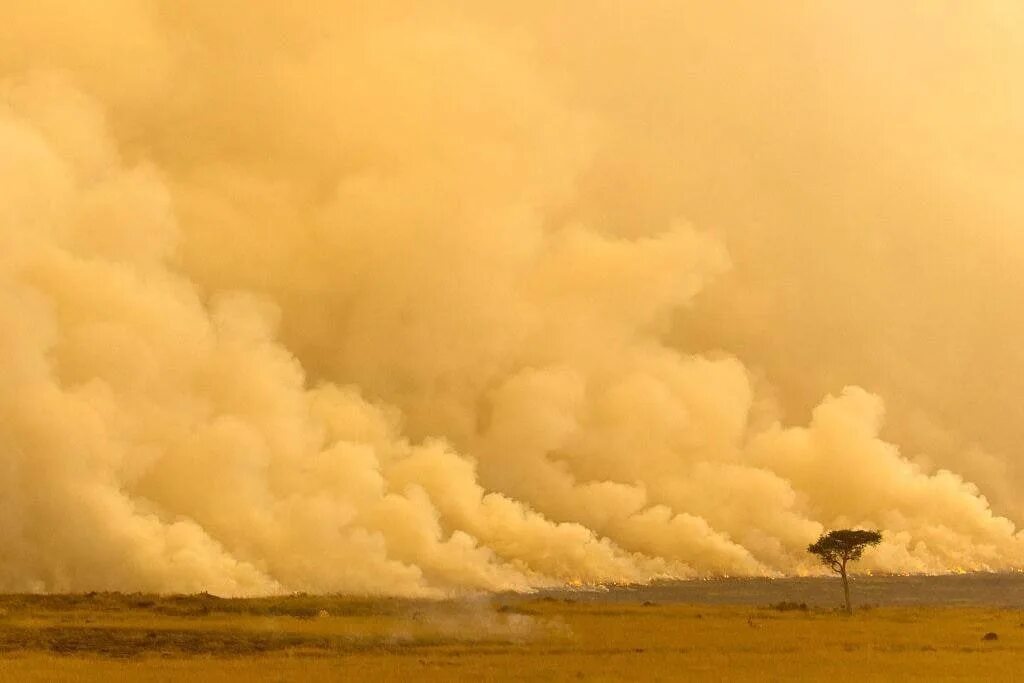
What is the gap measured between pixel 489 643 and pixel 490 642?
102 cm

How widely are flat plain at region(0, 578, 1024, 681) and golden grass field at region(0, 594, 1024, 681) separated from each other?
0.19m

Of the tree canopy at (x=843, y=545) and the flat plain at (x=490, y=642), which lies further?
the tree canopy at (x=843, y=545)

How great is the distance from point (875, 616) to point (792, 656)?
217 ft

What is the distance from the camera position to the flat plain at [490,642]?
7788 cm

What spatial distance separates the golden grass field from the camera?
7781cm

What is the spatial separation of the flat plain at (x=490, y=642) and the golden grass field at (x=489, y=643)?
186 millimetres

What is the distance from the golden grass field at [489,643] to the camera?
77.8 metres

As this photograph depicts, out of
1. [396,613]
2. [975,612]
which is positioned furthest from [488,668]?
[975,612]

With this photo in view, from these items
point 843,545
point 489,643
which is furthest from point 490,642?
point 843,545

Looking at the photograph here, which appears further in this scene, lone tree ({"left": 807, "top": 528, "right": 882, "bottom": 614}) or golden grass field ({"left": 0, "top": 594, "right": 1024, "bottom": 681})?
lone tree ({"left": 807, "top": 528, "right": 882, "bottom": 614})

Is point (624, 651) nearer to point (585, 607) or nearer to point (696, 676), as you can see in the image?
point (696, 676)

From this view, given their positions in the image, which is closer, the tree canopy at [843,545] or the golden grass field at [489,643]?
the golden grass field at [489,643]

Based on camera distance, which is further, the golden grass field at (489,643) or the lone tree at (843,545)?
the lone tree at (843,545)

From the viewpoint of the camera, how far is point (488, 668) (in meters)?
77.9
